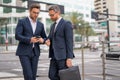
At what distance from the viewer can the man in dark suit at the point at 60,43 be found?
5.84 m

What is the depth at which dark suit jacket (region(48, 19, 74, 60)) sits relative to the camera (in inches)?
230

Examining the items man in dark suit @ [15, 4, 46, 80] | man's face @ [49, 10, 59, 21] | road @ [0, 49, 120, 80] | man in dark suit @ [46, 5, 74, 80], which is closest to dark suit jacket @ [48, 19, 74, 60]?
man in dark suit @ [46, 5, 74, 80]

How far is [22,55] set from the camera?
5973 mm

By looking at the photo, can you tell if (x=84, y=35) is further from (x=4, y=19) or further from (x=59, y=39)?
(x=59, y=39)

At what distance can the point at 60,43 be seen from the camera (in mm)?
5887

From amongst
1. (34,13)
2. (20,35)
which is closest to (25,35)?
(20,35)

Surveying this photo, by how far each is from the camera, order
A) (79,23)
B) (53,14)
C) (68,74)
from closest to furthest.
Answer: (68,74)
(53,14)
(79,23)

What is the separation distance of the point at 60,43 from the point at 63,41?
2.3 inches

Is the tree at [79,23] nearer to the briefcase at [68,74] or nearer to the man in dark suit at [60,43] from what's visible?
the man in dark suit at [60,43]

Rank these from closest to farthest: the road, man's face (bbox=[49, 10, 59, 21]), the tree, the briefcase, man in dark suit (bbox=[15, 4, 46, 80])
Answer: the briefcase, man's face (bbox=[49, 10, 59, 21]), man in dark suit (bbox=[15, 4, 46, 80]), the road, the tree

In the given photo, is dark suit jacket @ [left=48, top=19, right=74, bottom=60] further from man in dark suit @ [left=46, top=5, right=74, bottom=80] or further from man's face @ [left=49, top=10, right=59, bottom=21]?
man's face @ [left=49, top=10, right=59, bottom=21]

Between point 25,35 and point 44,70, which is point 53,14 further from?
point 44,70

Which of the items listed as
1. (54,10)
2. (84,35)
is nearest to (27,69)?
(54,10)

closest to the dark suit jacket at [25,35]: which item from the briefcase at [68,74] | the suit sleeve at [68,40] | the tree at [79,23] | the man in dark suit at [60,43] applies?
the man in dark suit at [60,43]
